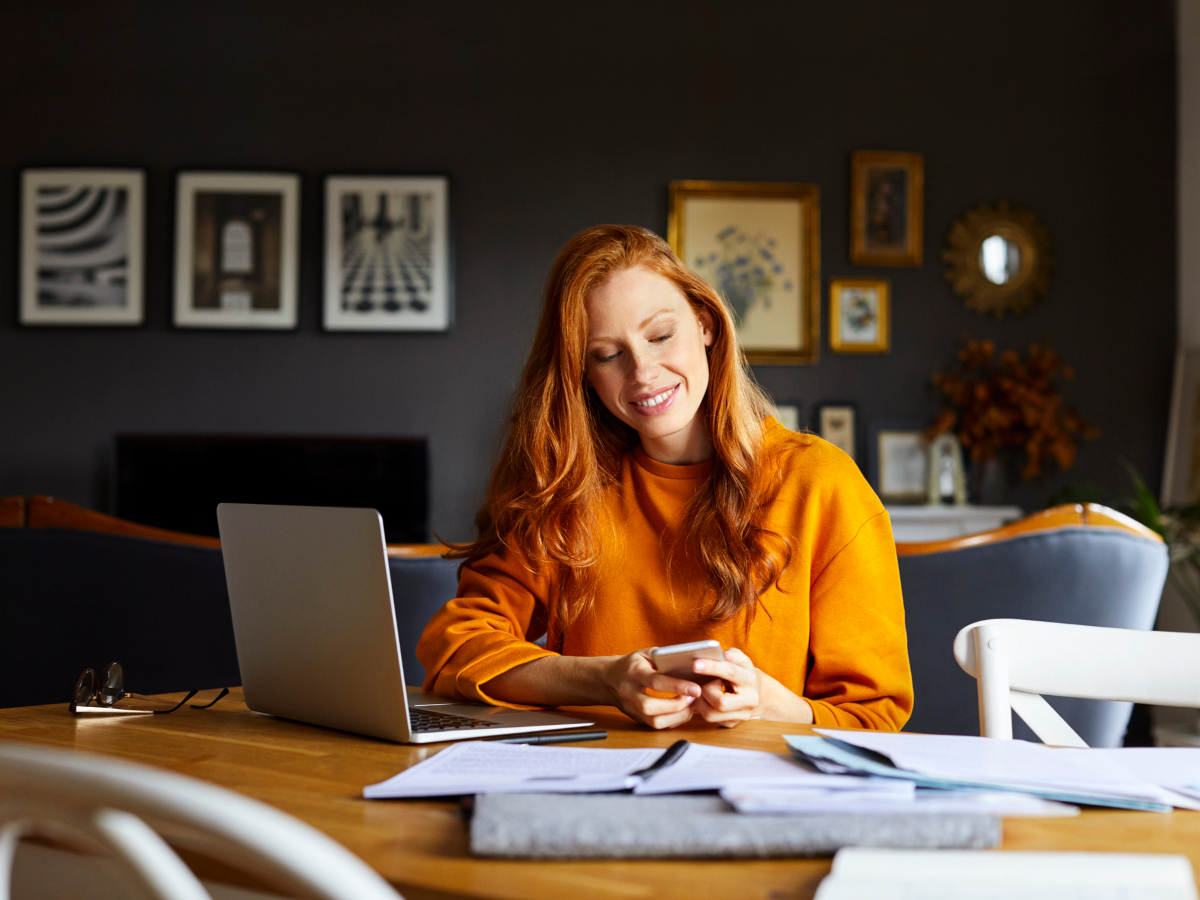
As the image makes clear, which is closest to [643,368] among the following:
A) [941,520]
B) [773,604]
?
[773,604]

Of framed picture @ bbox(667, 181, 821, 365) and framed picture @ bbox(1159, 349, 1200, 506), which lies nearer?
framed picture @ bbox(1159, 349, 1200, 506)

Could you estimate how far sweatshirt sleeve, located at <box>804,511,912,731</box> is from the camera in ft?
4.31

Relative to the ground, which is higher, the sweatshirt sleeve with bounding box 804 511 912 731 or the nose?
the nose

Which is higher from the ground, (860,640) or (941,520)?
(860,640)

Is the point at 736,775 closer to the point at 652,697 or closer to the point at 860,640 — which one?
the point at 652,697

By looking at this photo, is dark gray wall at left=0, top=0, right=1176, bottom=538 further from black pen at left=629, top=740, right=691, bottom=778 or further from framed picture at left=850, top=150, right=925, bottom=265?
black pen at left=629, top=740, right=691, bottom=778

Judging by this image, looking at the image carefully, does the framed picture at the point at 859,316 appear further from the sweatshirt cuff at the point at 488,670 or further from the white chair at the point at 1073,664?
the sweatshirt cuff at the point at 488,670

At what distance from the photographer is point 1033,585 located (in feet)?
6.62

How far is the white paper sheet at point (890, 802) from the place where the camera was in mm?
720

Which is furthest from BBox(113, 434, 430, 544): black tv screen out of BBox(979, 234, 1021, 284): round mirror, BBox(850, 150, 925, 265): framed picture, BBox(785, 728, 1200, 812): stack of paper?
BBox(785, 728, 1200, 812): stack of paper

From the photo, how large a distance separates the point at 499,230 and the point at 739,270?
108cm

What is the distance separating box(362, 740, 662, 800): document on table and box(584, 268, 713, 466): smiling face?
639mm

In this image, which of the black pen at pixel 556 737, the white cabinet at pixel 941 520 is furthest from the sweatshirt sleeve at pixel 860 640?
the white cabinet at pixel 941 520

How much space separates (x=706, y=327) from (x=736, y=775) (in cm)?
88
